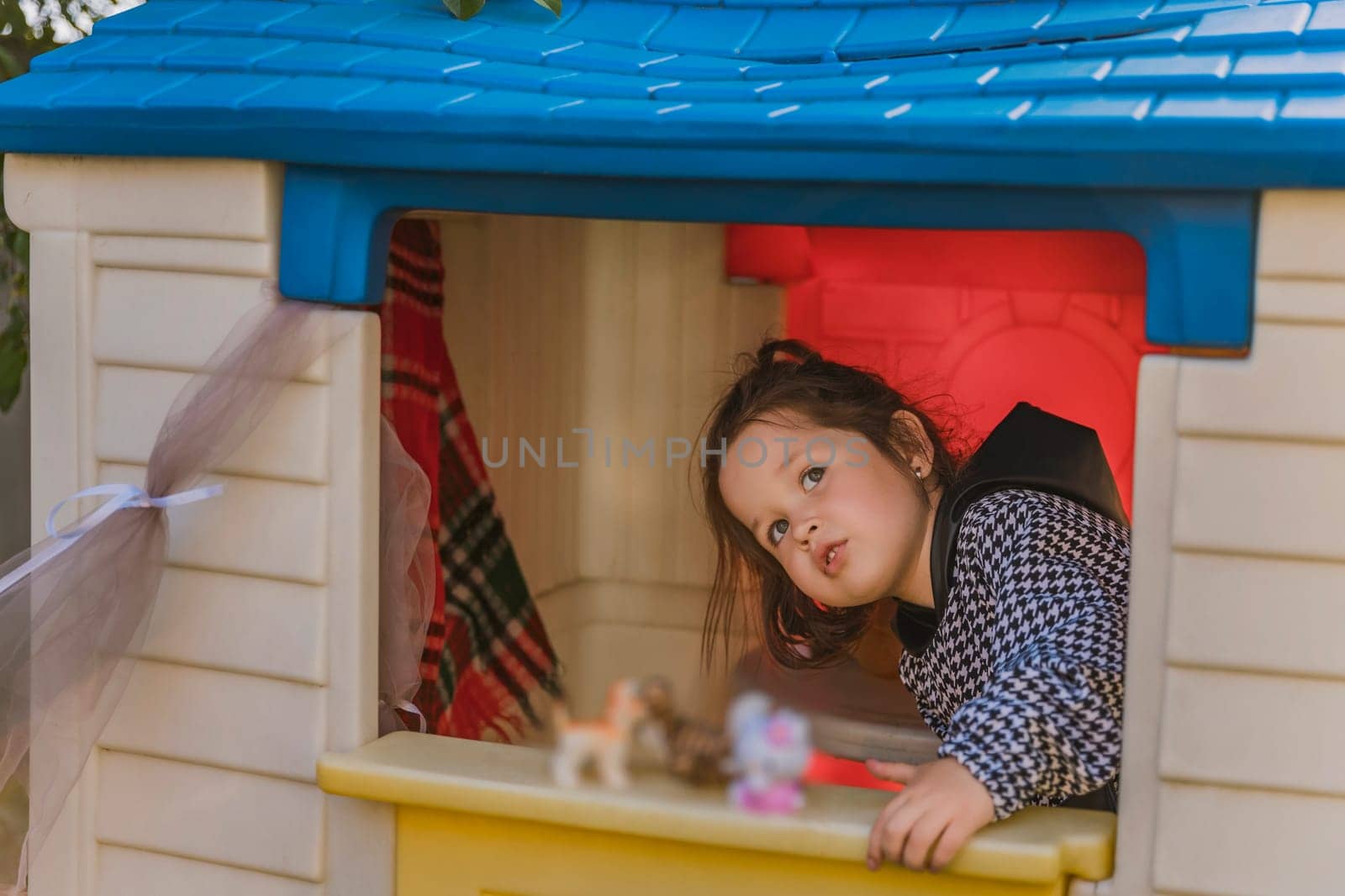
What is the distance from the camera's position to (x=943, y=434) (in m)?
1.80

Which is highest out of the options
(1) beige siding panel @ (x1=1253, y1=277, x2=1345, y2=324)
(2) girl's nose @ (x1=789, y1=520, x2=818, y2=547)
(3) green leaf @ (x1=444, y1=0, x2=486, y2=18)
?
Answer: (3) green leaf @ (x1=444, y1=0, x2=486, y2=18)

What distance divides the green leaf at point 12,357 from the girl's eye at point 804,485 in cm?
119

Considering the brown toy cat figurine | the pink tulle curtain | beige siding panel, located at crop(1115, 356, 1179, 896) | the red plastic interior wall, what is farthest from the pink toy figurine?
the red plastic interior wall

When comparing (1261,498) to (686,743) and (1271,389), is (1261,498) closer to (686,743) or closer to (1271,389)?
(1271,389)

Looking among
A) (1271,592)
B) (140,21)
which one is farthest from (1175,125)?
(140,21)

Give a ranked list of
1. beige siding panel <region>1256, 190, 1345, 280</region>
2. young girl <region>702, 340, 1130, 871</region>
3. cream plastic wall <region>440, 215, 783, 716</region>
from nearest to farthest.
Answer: beige siding panel <region>1256, 190, 1345, 280</region> → young girl <region>702, 340, 1130, 871</region> → cream plastic wall <region>440, 215, 783, 716</region>

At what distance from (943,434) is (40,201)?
3.60 feet

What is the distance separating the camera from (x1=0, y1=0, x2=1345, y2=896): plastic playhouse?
3.74 ft

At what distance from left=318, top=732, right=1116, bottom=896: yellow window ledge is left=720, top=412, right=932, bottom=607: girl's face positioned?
30cm

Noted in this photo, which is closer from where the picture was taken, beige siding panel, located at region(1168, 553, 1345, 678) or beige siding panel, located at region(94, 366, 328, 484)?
beige siding panel, located at region(1168, 553, 1345, 678)

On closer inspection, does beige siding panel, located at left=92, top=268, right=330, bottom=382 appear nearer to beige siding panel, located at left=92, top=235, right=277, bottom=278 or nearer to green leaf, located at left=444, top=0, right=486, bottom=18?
beige siding panel, located at left=92, top=235, right=277, bottom=278

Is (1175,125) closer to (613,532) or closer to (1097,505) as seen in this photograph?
(1097,505)

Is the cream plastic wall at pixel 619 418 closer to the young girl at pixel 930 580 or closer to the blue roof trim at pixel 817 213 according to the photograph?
the young girl at pixel 930 580

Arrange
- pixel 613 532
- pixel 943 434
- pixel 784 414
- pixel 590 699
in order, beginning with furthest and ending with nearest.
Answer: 1. pixel 613 532
2. pixel 590 699
3. pixel 943 434
4. pixel 784 414
